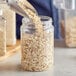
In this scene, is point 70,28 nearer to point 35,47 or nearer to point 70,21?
point 70,21

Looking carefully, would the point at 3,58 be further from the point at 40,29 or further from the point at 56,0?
the point at 56,0

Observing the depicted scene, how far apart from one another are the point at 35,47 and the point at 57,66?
10 centimetres

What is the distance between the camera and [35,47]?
821mm

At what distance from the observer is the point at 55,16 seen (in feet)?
4.06

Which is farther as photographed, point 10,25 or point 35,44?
point 10,25

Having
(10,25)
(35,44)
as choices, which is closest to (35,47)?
(35,44)

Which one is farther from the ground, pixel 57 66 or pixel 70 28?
pixel 70 28

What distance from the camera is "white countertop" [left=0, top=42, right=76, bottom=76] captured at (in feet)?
2.67

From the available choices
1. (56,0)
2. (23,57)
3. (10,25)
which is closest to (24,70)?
(23,57)

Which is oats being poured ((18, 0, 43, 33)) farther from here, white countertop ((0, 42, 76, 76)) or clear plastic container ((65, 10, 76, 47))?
clear plastic container ((65, 10, 76, 47))

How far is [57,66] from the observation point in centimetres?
88

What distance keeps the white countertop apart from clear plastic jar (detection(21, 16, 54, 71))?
2 centimetres

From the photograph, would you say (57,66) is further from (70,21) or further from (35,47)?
(70,21)

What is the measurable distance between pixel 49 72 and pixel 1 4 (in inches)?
Result: 12.9
